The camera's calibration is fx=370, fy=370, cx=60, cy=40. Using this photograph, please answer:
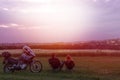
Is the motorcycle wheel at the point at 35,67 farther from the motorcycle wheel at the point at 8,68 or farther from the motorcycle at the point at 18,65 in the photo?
the motorcycle wheel at the point at 8,68

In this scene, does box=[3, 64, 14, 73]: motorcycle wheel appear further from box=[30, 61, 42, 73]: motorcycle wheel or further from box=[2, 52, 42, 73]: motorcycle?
box=[30, 61, 42, 73]: motorcycle wheel

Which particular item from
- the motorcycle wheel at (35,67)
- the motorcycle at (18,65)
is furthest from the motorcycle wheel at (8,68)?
the motorcycle wheel at (35,67)

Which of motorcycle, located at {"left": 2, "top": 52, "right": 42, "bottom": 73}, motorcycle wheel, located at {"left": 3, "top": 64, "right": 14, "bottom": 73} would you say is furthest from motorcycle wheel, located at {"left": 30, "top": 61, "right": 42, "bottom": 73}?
motorcycle wheel, located at {"left": 3, "top": 64, "right": 14, "bottom": 73}

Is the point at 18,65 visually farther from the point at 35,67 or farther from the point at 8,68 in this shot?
the point at 35,67

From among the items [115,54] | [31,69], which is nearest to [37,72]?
[31,69]

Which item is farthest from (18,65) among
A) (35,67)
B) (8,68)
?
(35,67)

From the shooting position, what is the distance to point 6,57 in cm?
2628

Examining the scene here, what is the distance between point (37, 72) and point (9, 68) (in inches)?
80.8

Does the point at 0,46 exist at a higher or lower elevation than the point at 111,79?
higher

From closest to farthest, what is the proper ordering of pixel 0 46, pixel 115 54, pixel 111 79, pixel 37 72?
pixel 111 79, pixel 37 72, pixel 115 54, pixel 0 46

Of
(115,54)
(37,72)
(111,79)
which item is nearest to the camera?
(111,79)

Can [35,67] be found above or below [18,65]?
below

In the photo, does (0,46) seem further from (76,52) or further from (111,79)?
(111,79)

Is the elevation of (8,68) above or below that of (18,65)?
below
